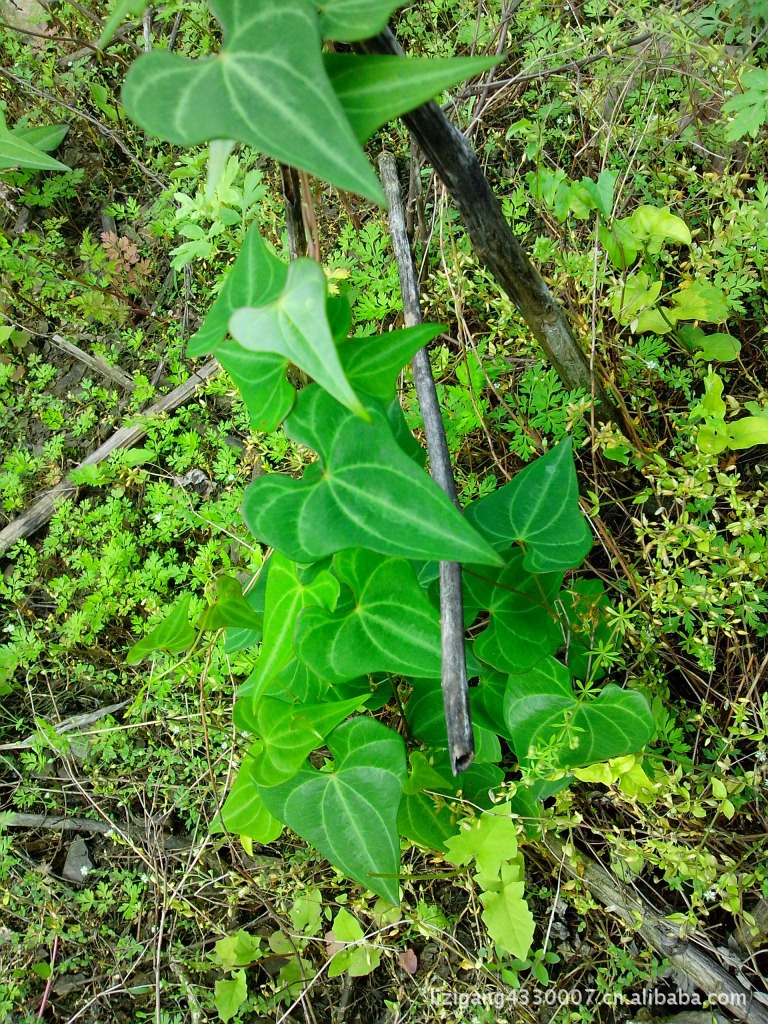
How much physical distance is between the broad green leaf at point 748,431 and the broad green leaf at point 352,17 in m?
0.97

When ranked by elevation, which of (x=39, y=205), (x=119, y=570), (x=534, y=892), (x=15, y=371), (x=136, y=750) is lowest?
(x=534, y=892)

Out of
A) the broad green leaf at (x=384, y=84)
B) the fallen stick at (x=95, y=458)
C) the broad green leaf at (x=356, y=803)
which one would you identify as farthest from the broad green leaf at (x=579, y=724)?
Answer: the fallen stick at (x=95, y=458)

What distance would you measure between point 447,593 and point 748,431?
2.49 feet

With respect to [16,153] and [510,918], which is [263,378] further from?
[16,153]

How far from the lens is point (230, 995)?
1.40m

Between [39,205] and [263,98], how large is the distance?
2.27 meters

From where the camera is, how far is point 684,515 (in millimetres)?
1185

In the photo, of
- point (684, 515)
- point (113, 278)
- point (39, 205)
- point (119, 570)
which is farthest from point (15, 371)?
point (684, 515)

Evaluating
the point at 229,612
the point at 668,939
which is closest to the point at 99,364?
the point at 229,612

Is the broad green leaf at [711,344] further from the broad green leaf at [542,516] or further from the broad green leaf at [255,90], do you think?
the broad green leaf at [255,90]

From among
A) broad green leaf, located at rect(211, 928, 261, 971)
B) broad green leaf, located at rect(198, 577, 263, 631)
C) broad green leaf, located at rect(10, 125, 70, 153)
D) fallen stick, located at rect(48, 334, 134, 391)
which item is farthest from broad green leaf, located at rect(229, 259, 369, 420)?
broad green leaf, located at rect(10, 125, 70, 153)

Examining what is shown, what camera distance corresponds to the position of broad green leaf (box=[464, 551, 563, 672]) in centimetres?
110

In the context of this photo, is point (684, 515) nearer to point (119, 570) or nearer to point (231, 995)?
point (231, 995)

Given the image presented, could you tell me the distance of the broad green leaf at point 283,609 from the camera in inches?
38.8
